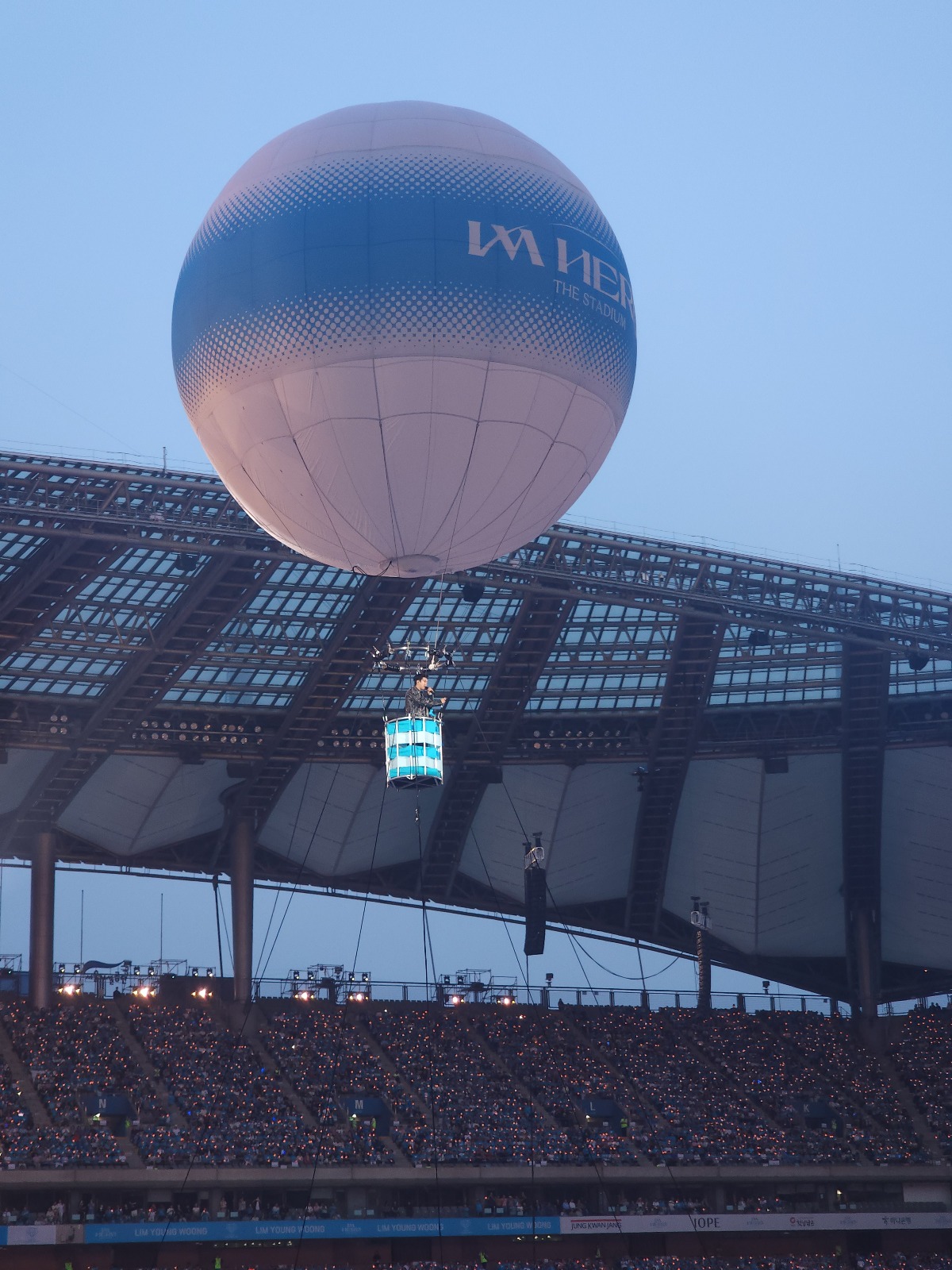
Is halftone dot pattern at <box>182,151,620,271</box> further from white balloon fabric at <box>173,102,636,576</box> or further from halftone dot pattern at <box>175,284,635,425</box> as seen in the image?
halftone dot pattern at <box>175,284,635,425</box>

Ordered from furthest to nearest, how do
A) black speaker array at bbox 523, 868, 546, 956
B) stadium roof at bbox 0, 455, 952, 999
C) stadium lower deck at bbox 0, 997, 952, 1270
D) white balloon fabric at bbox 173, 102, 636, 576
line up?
black speaker array at bbox 523, 868, 546, 956, stadium roof at bbox 0, 455, 952, 999, stadium lower deck at bbox 0, 997, 952, 1270, white balloon fabric at bbox 173, 102, 636, 576

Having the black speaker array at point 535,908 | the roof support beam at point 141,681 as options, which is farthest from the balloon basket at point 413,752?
the black speaker array at point 535,908

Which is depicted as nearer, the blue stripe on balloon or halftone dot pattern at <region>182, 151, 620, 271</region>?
the blue stripe on balloon

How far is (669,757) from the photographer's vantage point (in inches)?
2254

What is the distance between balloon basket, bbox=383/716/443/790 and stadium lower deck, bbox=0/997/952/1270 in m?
21.4

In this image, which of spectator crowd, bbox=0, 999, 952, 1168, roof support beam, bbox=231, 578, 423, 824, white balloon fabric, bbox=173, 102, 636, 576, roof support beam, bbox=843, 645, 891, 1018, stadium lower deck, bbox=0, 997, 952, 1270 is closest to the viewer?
white balloon fabric, bbox=173, 102, 636, 576

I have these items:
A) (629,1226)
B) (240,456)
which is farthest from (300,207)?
(629,1226)

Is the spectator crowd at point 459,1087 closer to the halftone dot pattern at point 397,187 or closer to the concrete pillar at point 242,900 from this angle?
the concrete pillar at point 242,900

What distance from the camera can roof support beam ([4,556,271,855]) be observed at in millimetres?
46438

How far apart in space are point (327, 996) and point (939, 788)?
23617 millimetres

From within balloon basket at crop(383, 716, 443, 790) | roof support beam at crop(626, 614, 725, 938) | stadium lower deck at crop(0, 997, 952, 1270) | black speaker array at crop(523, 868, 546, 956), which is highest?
roof support beam at crop(626, 614, 725, 938)

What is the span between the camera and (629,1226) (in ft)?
159

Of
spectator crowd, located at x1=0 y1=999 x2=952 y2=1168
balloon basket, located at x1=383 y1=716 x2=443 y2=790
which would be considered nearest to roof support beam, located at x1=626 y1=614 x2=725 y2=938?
spectator crowd, located at x1=0 y1=999 x2=952 y2=1168

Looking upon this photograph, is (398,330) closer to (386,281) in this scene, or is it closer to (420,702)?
(386,281)
